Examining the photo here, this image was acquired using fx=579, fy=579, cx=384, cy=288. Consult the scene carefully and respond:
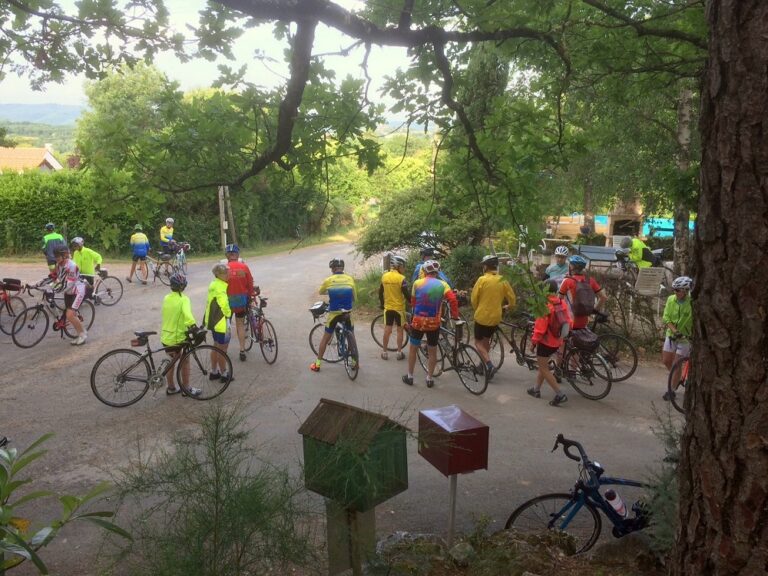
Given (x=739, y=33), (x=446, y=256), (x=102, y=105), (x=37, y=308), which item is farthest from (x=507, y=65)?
(x=102, y=105)

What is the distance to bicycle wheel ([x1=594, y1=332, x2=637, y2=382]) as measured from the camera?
8375 millimetres

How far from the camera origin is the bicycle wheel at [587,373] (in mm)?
7781

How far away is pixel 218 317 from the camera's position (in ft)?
26.2

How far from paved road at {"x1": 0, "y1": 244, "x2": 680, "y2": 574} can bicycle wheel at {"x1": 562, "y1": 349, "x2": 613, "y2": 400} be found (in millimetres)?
151

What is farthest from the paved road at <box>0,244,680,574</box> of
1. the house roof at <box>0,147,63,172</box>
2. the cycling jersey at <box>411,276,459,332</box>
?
the house roof at <box>0,147,63,172</box>

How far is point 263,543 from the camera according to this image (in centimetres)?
267

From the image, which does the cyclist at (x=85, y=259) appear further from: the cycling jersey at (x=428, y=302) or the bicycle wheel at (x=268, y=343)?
the cycling jersey at (x=428, y=302)

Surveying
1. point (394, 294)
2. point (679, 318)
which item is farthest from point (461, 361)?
point (679, 318)

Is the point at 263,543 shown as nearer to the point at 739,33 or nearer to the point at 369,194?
the point at 739,33

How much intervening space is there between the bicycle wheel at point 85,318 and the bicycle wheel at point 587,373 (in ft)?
28.4

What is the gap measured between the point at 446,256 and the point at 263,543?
1182 cm

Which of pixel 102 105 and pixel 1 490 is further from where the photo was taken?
pixel 102 105

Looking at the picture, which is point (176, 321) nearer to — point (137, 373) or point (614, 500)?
point (137, 373)

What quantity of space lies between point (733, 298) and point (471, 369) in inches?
248
